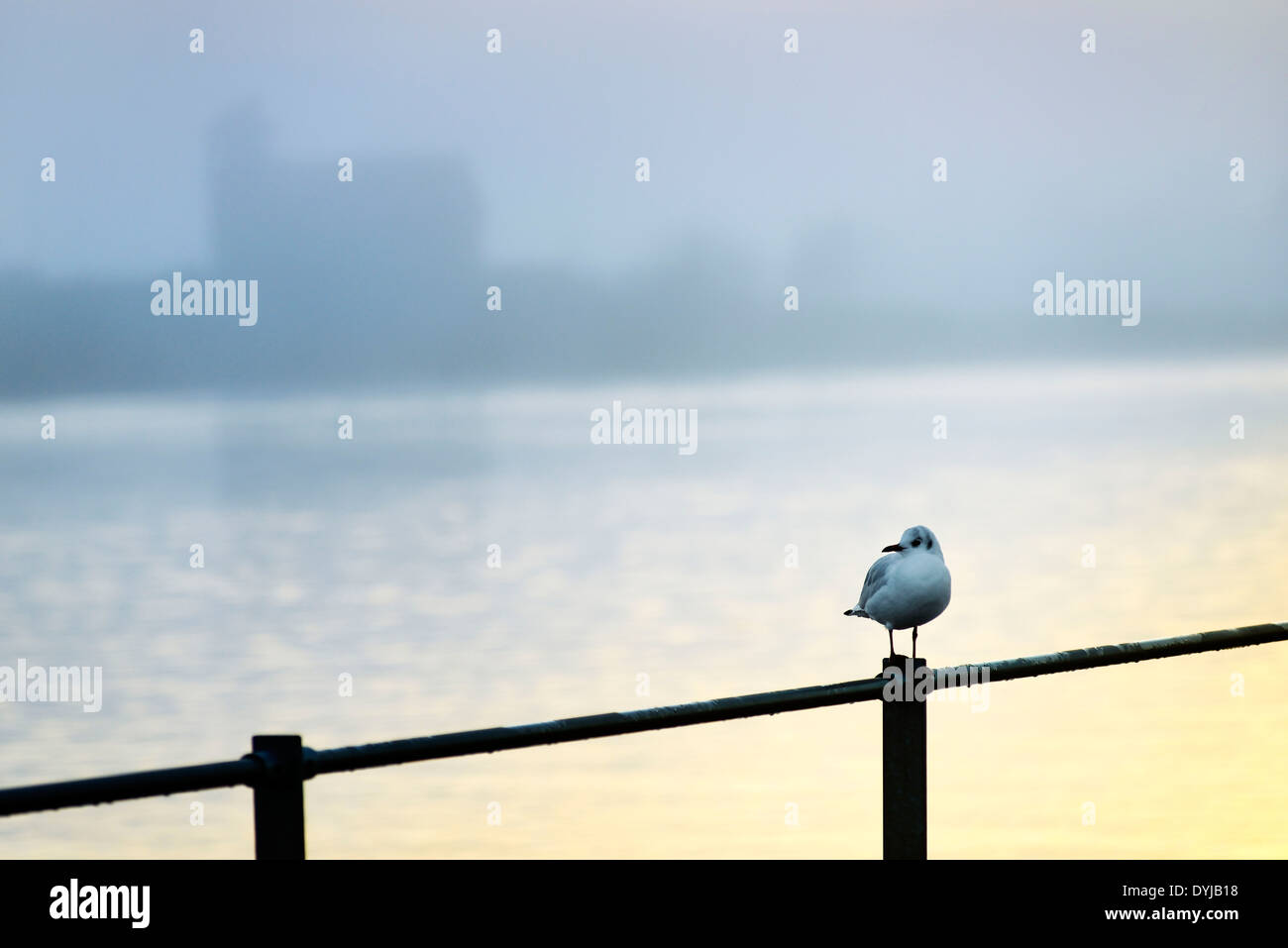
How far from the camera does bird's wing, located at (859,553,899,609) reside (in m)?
4.46

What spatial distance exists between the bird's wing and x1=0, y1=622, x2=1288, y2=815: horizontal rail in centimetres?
114

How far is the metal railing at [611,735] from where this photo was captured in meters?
2.28

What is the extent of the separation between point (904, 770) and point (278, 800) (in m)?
1.13

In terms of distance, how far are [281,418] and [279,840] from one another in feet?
182

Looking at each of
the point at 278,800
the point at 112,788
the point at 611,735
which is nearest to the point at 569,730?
the point at 611,735

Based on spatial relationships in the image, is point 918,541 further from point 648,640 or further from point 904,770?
point 648,640

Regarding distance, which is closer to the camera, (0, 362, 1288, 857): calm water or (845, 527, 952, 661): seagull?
(845, 527, 952, 661): seagull

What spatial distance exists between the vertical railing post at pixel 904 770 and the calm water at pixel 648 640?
4.48 metres

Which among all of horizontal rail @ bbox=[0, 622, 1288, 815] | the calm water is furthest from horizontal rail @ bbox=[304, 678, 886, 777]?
the calm water

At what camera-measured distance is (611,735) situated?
2871 millimetres

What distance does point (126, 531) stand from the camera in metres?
21.0

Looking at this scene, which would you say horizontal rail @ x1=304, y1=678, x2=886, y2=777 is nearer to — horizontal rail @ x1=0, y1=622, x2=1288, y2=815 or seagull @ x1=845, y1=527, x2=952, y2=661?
horizontal rail @ x1=0, y1=622, x2=1288, y2=815

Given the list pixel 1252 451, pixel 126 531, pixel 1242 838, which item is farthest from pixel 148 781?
pixel 1252 451

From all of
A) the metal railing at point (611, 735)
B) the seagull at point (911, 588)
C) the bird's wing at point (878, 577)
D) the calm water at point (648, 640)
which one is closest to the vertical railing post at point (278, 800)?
the metal railing at point (611, 735)
